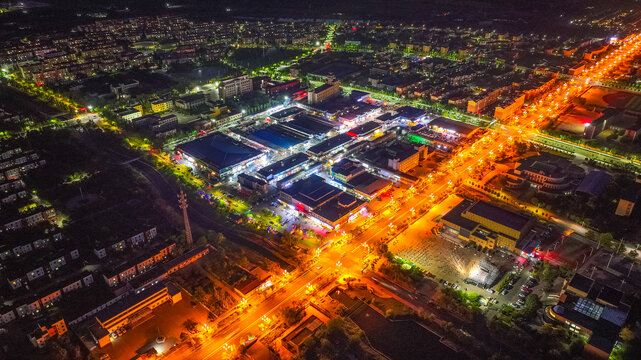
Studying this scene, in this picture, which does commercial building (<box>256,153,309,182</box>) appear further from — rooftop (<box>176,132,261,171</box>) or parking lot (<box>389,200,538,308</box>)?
parking lot (<box>389,200,538,308</box>)

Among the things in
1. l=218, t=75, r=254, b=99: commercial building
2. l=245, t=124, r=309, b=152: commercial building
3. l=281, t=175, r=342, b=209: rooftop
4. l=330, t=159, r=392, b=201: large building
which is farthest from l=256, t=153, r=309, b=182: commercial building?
l=218, t=75, r=254, b=99: commercial building

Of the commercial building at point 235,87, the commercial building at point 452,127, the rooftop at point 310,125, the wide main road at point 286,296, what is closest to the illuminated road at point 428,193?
the wide main road at point 286,296

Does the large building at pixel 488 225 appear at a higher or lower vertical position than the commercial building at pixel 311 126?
lower

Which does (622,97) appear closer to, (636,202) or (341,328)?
(636,202)

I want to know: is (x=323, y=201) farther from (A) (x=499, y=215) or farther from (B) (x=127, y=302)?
(B) (x=127, y=302)

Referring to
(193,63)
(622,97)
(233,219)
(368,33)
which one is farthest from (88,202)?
(368,33)

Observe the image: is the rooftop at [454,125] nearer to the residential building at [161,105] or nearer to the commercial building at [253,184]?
the commercial building at [253,184]
